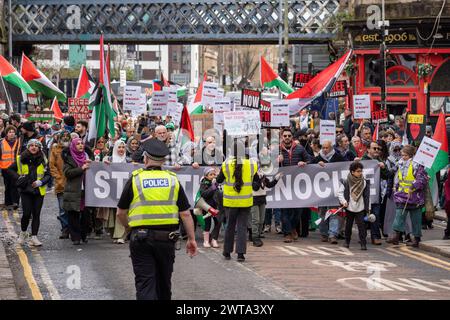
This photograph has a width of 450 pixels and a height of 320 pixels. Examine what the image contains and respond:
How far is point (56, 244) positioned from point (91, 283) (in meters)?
4.06

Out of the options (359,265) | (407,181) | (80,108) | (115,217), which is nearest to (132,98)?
(80,108)

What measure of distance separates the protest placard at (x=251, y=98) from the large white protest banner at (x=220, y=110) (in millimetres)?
1384

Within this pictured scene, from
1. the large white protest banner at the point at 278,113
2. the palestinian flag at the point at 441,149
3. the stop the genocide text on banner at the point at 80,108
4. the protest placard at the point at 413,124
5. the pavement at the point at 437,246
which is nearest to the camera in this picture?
the pavement at the point at 437,246

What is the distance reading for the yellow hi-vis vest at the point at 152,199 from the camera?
33.3 ft

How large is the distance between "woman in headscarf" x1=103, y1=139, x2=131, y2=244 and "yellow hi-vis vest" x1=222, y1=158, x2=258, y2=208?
92.9 inches

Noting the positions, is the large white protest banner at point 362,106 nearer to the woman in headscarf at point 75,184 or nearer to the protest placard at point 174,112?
the protest placard at point 174,112

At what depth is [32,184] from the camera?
16.8 metres

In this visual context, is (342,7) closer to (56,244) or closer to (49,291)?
(56,244)

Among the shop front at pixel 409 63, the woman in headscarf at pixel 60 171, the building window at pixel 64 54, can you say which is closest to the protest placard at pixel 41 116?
the shop front at pixel 409 63

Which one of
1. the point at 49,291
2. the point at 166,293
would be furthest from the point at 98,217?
the point at 166,293

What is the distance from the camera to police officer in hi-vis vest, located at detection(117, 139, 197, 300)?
396 inches

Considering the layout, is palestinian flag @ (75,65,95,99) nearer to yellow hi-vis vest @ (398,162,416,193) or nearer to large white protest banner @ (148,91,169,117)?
large white protest banner @ (148,91,169,117)

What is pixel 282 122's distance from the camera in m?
21.7
